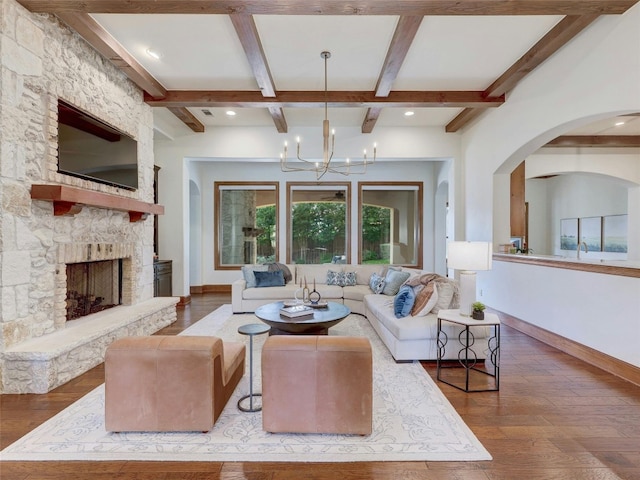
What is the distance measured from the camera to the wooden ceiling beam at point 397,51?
312 cm

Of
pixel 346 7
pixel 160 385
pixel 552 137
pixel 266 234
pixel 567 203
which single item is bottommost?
pixel 160 385

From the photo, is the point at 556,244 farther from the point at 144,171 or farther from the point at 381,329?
the point at 144,171

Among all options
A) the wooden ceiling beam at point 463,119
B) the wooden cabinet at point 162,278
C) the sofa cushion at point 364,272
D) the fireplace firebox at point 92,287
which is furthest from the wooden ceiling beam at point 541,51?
the wooden cabinet at point 162,278

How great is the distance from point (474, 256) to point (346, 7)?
2.46 m

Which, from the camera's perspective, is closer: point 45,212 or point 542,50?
point 45,212

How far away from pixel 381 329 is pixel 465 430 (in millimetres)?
1791

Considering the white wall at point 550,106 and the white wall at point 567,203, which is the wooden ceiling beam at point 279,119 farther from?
the white wall at point 567,203

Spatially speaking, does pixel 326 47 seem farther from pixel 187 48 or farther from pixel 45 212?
pixel 45 212

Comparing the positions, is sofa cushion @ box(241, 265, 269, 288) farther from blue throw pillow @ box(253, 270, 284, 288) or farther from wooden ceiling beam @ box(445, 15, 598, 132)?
wooden ceiling beam @ box(445, 15, 598, 132)

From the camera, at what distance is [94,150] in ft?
12.0

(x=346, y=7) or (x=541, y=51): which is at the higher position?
(x=541, y=51)

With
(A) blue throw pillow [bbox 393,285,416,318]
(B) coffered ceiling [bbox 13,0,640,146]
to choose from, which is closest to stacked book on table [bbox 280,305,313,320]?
(A) blue throw pillow [bbox 393,285,416,318]

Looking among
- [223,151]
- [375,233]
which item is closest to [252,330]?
[223,151]

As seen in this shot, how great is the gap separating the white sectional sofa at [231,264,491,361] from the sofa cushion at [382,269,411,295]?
104 millimetres
